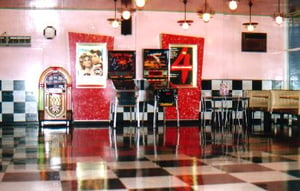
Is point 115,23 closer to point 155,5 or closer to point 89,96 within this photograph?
point 155,5

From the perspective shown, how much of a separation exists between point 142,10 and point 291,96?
160 inches

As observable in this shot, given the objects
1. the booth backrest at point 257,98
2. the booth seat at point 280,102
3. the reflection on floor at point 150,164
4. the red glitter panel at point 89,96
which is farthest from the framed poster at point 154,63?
the reflection on floor at point 150,164

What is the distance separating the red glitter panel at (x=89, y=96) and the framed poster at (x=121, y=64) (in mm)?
239

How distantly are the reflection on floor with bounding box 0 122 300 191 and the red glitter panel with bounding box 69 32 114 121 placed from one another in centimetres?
Result: 324

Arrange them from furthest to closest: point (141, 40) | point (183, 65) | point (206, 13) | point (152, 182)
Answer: point (183, 65), point (141, 40), point (206, 13), point (152, 182)

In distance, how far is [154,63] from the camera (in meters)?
10.4

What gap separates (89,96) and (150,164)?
19.7 feet

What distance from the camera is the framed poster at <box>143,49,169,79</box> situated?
34.0 feet

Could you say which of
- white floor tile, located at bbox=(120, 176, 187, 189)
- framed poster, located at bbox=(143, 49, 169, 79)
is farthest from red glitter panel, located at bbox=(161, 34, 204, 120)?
white floor tile, located at bbox=(120, 176, 187, 189)

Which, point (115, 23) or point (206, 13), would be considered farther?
point (115, 23)

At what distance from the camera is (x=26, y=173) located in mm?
3984

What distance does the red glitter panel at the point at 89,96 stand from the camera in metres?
10.2

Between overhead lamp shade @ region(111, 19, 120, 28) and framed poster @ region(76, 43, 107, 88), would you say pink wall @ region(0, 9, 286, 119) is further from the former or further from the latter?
overhead lamp shade @ region(111, 19, 120, 28)

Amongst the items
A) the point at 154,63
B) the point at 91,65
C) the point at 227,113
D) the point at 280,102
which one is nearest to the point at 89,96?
the point at 91,65
